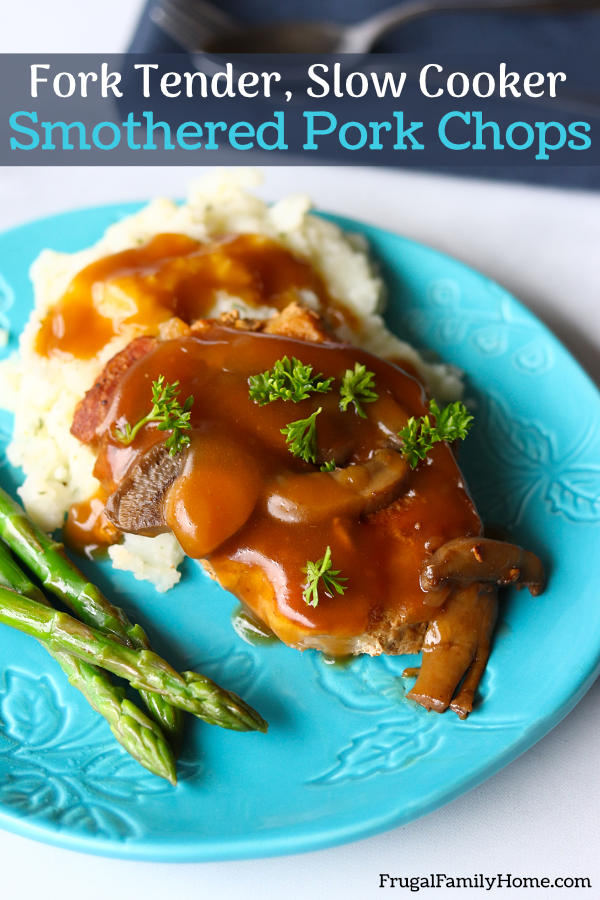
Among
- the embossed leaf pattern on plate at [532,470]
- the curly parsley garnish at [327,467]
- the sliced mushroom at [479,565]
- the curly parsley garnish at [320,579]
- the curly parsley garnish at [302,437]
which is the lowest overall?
the curly parsley garnish at [320,579]

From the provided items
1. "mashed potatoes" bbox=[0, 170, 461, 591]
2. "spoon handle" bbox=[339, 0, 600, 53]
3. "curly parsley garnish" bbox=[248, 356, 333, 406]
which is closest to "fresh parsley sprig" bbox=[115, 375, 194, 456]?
"curly parsley garnish" bbox=[248, 356, 333, 406]

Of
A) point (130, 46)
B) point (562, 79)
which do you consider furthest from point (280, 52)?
point (562, 79)

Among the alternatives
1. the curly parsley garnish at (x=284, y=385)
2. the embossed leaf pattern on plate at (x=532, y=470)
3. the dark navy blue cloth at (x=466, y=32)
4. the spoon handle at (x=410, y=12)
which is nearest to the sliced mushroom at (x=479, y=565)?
the embossed leaf pattern on plate at (x=532, y=470)

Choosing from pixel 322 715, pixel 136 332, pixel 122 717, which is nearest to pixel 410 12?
pixel 136 332

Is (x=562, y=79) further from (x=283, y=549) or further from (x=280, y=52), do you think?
(x=283, y=549)

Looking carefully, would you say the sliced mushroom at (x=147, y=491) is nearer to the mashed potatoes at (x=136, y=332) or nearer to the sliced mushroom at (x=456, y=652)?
the mashed potatoes at (x=136, y=332)

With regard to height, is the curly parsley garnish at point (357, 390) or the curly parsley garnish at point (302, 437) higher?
the curly parsley garnish at point (357, 390)

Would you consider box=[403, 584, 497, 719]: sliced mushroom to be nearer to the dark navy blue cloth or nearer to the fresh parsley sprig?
the fresh parsley sprig
